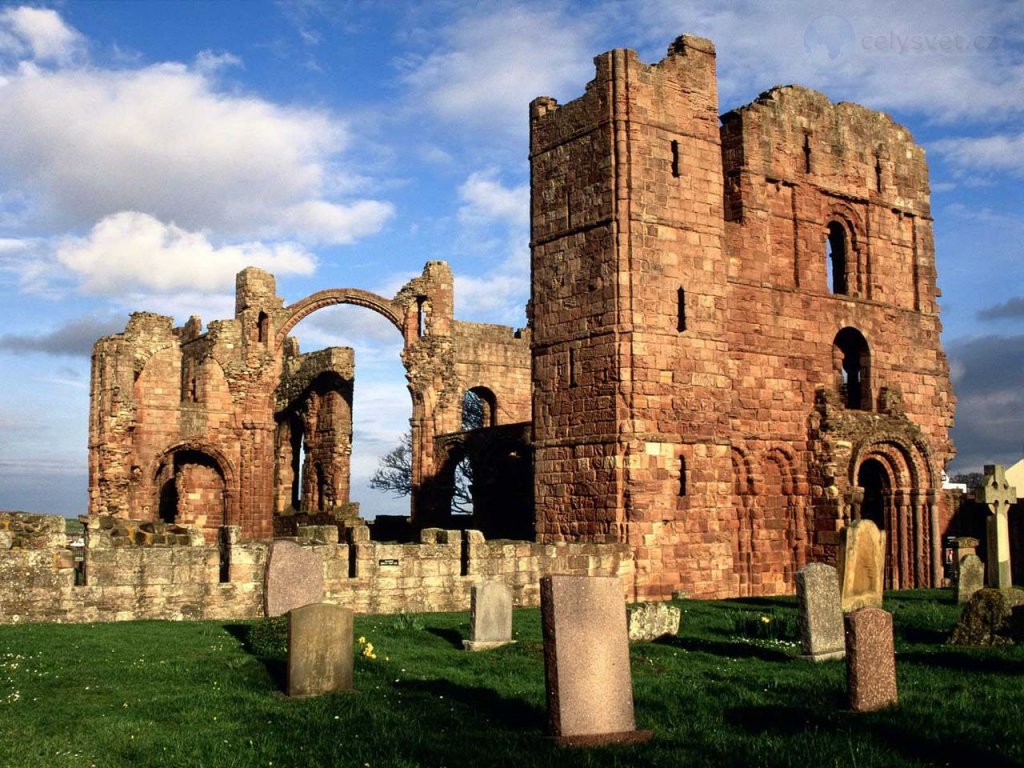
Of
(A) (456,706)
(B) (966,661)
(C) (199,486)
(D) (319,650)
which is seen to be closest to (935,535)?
(B) (966,661)

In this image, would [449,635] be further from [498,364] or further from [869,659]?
[498,364]

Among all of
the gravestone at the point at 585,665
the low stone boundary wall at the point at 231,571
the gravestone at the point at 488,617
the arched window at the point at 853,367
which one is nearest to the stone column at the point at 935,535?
the arched window at the point at 853,367

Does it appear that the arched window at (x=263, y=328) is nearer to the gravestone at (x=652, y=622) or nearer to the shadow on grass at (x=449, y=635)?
the shadow on grass at (x=449, y=635)

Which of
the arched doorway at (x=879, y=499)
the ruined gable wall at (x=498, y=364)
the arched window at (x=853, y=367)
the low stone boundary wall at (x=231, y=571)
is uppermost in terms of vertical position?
the ruined gable wall at (x=498, y=364)

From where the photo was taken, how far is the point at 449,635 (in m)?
14.1

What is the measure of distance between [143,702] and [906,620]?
10051 mm

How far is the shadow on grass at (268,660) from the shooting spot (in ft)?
34.0

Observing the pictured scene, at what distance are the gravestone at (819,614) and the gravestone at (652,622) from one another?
2.21m

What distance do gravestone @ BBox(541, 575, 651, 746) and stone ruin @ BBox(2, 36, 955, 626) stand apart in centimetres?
943

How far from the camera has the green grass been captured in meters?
7.43

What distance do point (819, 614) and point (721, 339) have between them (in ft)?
33.3

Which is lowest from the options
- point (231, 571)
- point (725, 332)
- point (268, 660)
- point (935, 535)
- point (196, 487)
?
point (268, 660)

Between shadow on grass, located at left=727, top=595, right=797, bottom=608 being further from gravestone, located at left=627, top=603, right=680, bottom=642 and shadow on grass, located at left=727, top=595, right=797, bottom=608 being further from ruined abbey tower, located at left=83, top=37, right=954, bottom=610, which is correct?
gravestone, located at left=627, top=603, right=680, bottom=642

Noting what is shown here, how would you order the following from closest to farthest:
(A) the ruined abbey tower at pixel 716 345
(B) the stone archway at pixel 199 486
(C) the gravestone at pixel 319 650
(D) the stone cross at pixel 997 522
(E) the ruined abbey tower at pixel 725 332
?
(C) the gravestone at pixel 319 650 → (D) the stone cross at pixel 997 522 → (A) the ruined abbey tower at pixel 716 345 → (E) the ruined abbey tower at pixel 725 332 → (B) the stone archway at pixel 199 486
